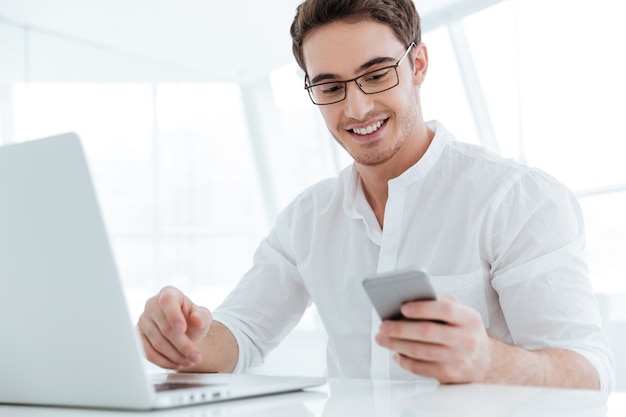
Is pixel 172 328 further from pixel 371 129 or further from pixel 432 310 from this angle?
pixel 371 129

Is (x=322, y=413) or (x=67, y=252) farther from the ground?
(x=67, y=252)

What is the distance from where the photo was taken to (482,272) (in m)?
1.67

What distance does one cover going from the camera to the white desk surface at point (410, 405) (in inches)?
35.7

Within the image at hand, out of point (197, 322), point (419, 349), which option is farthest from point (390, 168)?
point (419, 349)

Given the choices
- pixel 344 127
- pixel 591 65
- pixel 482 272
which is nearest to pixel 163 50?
pixel 591 65

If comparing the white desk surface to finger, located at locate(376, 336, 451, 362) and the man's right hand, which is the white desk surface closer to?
finger, located at locate(376, 336, 451, 362)

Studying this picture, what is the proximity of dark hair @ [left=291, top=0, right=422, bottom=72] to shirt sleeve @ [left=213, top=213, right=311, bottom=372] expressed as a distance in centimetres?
58

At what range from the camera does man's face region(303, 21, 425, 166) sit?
1.86 metres

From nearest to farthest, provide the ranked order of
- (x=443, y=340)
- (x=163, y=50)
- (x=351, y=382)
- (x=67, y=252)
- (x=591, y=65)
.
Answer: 1. (x=67, y=252)
2. (x=443, y=340)
3. (x=351, y=382)
4. (x=591, y=65)
5. (x=163, y=50)

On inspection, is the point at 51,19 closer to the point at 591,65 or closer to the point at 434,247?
the point at 591,65

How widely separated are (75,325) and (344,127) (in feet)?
3.61

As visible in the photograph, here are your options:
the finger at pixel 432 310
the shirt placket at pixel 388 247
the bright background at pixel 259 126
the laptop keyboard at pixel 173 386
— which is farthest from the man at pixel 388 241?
the bright background at pixel 259 126

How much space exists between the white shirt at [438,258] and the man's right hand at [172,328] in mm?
368

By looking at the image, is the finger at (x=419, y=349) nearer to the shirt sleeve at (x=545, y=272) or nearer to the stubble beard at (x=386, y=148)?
the shirt sleeve at (x=545, y=272)
